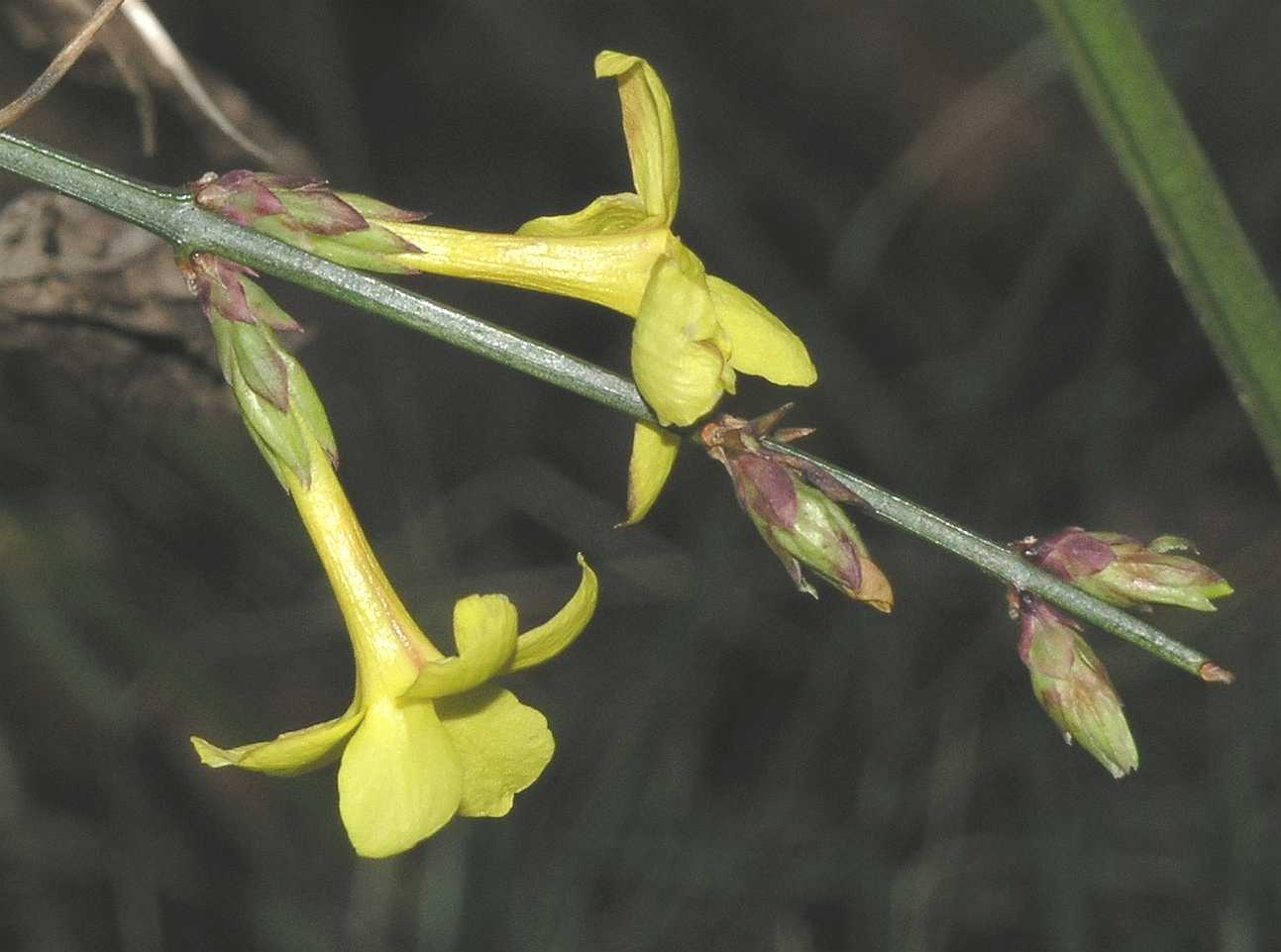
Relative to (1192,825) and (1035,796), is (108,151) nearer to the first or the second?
(1035,796)

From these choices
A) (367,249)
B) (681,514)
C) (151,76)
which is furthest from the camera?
(681,514)

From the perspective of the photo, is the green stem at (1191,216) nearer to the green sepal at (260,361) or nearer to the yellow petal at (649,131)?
the yellow petal at (649,131)

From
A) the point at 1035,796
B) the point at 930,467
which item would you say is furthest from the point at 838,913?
the point at 930,467

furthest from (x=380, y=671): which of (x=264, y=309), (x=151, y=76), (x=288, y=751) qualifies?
(x=151, y=76)

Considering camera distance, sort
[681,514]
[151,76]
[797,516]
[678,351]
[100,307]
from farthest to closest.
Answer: [681,514]
[151,76]
[100,307]
[797,516]
[678,351]

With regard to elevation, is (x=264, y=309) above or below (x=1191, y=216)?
below

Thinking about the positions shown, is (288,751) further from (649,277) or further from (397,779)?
(649,277)

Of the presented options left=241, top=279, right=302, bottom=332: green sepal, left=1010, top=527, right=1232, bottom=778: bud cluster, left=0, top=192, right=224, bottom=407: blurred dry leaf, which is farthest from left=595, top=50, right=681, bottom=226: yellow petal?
left=0, top=192, right=224, bottom=407: blurred dry leaf
